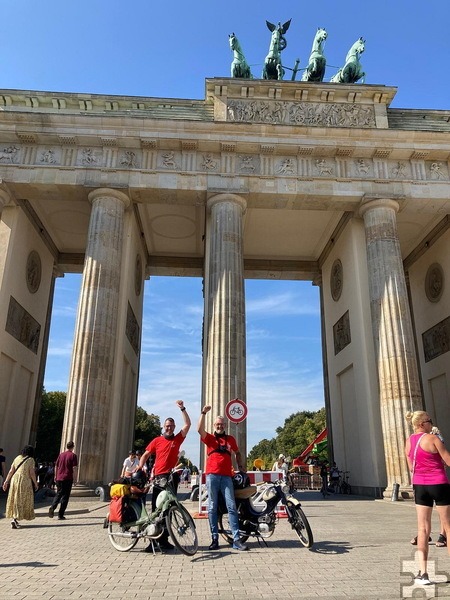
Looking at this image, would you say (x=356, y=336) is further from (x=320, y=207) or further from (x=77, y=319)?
(x=77, y=319)

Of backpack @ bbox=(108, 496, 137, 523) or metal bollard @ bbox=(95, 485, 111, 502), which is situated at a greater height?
backpack @ bbox=(108, 496, 137, 523)

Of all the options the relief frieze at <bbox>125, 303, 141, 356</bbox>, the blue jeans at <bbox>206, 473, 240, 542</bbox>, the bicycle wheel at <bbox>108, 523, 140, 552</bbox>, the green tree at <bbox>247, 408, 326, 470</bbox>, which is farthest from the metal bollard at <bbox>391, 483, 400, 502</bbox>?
the green tree at <bbox>247, 408, 326, 470</bbox>

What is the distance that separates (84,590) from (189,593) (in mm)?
1078

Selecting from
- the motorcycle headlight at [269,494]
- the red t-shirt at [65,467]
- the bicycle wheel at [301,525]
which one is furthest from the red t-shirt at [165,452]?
the red t-shirt at [65,467]

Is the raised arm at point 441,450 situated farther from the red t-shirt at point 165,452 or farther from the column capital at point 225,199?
the column capital at point 225,199

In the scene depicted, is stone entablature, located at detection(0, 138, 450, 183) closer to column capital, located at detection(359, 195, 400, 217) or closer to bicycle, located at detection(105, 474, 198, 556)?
column capital, located at detection(359, 195, 400, 217)

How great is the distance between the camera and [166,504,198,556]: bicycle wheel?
6.12m

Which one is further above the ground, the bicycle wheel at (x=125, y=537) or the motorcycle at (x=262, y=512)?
the motorcycle at (x=262, y=512)

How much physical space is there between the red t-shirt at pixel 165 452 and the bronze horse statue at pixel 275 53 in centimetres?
2098

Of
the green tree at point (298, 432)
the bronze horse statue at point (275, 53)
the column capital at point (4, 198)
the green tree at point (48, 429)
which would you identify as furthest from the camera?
the green tree at point (298, 432)

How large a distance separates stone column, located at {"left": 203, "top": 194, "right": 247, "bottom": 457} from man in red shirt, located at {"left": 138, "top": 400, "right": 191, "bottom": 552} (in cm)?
830

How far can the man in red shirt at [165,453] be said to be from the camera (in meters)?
6.61

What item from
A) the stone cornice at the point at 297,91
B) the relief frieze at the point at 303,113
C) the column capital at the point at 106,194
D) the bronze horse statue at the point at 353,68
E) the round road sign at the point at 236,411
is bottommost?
the round road sign at the point at 236,411

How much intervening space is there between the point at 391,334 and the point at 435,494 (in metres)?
12.8
